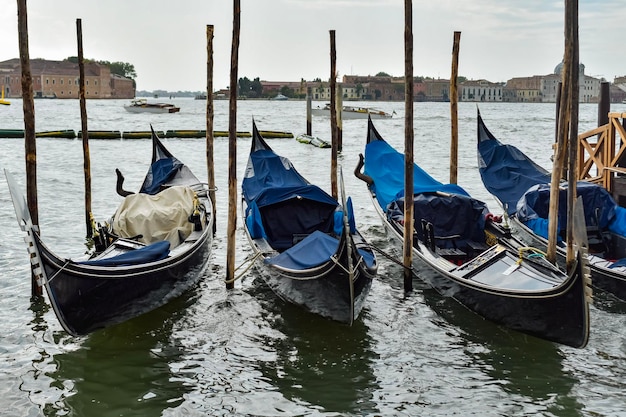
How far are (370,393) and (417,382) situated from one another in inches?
13.7

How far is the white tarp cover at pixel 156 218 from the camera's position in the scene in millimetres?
6398

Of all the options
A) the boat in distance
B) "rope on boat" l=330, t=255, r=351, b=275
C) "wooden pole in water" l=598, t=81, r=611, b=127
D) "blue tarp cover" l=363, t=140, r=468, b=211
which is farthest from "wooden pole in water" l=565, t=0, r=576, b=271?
the boat in distance

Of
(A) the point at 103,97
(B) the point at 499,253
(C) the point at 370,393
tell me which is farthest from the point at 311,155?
(A) the point at 103,97

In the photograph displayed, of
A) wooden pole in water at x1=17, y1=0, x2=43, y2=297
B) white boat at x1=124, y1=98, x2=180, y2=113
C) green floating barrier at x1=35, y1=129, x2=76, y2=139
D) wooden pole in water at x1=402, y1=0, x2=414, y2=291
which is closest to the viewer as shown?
wooden pole in water at x1=17, y1=0, x2=43, y2=297

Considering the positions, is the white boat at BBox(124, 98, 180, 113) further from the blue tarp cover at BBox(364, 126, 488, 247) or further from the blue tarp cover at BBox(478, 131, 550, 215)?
the blue tarp cover at BBox(364, 126, 488, 247)

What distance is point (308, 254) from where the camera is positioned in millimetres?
5730

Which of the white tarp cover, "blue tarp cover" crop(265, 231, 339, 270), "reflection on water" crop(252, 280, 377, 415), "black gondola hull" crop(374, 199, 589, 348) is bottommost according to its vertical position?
"reflection on water" crop(252, 280, 377, 415)

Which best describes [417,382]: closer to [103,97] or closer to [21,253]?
[21,253]

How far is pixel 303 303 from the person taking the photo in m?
5.66

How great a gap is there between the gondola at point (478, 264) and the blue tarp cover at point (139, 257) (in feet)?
7.16

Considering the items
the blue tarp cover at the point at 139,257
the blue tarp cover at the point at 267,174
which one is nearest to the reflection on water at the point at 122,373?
the blue tarp cover at the point at 139,257

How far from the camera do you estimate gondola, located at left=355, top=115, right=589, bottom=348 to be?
15.9 ft

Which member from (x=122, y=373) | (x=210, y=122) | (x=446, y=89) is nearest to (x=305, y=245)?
(x=122, y=373)

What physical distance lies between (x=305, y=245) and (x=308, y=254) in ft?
0.53
